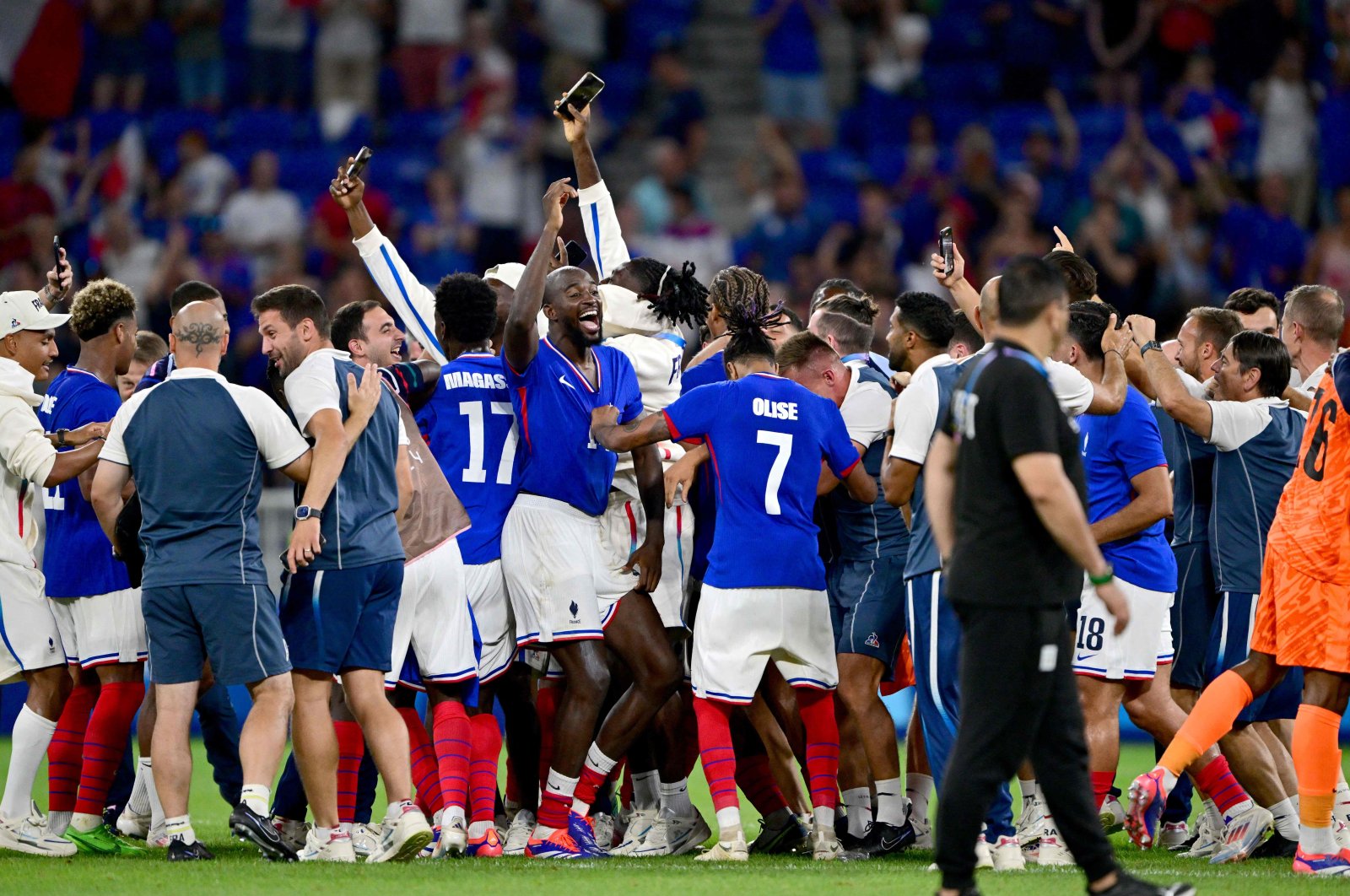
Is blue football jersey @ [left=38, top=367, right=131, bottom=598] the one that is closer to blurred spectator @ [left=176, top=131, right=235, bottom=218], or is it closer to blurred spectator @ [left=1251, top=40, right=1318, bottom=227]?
blurred spectator @ [left=176, top=131, right=235, bottom=218]

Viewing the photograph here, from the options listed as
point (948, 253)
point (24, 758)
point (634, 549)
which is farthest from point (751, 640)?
point (24, 758)

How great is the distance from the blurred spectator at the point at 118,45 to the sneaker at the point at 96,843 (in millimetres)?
12937

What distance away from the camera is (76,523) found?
7.98 m

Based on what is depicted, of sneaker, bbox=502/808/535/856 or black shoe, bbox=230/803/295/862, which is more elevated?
black shoe, bbox=230/803/295/862

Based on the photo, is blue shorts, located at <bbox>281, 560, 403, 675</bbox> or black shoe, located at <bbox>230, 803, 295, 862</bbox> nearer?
black shoe, located at <bbox>230, 803, 295, 862</bbox>

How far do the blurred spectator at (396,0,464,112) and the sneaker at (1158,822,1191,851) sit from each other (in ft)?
42.5

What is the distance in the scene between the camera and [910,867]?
7.09 meters

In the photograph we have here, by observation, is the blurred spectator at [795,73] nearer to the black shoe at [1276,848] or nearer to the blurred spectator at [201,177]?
the blurred spectator at [201,177]

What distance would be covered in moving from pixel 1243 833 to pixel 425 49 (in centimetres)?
1382

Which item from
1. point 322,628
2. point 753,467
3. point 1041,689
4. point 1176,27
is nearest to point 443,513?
point 322,628

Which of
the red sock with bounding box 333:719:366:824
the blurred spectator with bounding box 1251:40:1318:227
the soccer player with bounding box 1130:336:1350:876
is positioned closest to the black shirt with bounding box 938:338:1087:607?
the soccer player with bounding box 1130:336:1350:876

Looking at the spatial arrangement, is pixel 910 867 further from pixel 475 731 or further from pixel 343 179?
pixel 343 179

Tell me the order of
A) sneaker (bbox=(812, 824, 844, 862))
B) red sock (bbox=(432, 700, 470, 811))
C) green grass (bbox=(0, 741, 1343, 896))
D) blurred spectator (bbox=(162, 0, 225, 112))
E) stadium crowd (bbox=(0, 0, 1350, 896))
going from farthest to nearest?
1. blurred spectator (bbox=(162, 0, 225, 112))
2. red sock (bbox=(432, 700, 470, 811))
3. sneaker (bbox=(812, 824, 844, 862))
4. stadium crowd (bbox=(0, 0, 1350, 896))
5. green grass (bbox=(0, 741, 1343, 896))

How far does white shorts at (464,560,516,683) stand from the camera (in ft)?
26.0
